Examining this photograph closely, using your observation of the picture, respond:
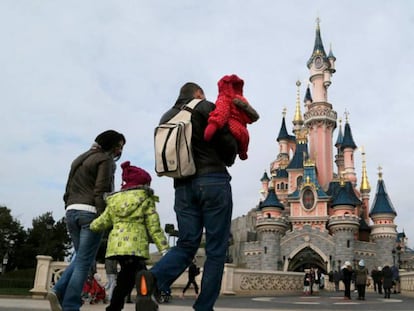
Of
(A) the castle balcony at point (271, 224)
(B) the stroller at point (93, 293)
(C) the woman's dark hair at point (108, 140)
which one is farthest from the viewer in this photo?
(A) the castle balcony at point (271, 224)

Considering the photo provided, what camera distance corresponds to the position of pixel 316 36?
55656mm

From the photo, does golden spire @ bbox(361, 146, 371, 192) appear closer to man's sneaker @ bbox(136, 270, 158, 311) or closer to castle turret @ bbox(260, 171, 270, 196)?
castle turret @ bbox(260, 171, 270, 196)

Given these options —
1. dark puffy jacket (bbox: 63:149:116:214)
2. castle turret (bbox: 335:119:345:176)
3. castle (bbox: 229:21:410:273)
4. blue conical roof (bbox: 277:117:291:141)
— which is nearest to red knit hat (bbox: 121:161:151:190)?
dark puffy jacket (bbox: 63:149:116:214)

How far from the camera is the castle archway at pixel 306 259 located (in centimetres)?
4266

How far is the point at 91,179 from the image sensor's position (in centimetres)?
440

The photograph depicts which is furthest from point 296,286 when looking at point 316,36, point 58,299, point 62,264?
point 316,36

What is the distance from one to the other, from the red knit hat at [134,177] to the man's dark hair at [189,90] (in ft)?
2.76

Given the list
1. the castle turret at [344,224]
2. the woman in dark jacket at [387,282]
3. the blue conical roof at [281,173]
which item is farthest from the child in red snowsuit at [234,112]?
the blue conical roof at [281,173]

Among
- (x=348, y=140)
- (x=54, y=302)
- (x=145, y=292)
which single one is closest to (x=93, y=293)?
(x=54, y=302)

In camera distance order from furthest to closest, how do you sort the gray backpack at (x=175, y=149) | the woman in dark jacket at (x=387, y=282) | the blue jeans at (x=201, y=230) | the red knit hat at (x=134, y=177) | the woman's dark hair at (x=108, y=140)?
the woman in dark jacket at (x=387, y=282)
the woman's dark hair at (x=108, y=140)
the red knit hat at (x=134, y=177)
the gray backpack at (x=175, y=149)
the blue jeans at (x=201, y=230)


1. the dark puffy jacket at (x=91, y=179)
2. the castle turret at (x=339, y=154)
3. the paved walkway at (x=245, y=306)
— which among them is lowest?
the paved walkway at (x=245, y=306)

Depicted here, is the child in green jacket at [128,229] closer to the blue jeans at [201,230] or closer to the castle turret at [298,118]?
the blue jeans at [201,230]

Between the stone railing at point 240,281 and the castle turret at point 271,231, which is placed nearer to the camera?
the stone railing at point 240,281

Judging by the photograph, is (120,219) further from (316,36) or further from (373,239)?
(316,36)
